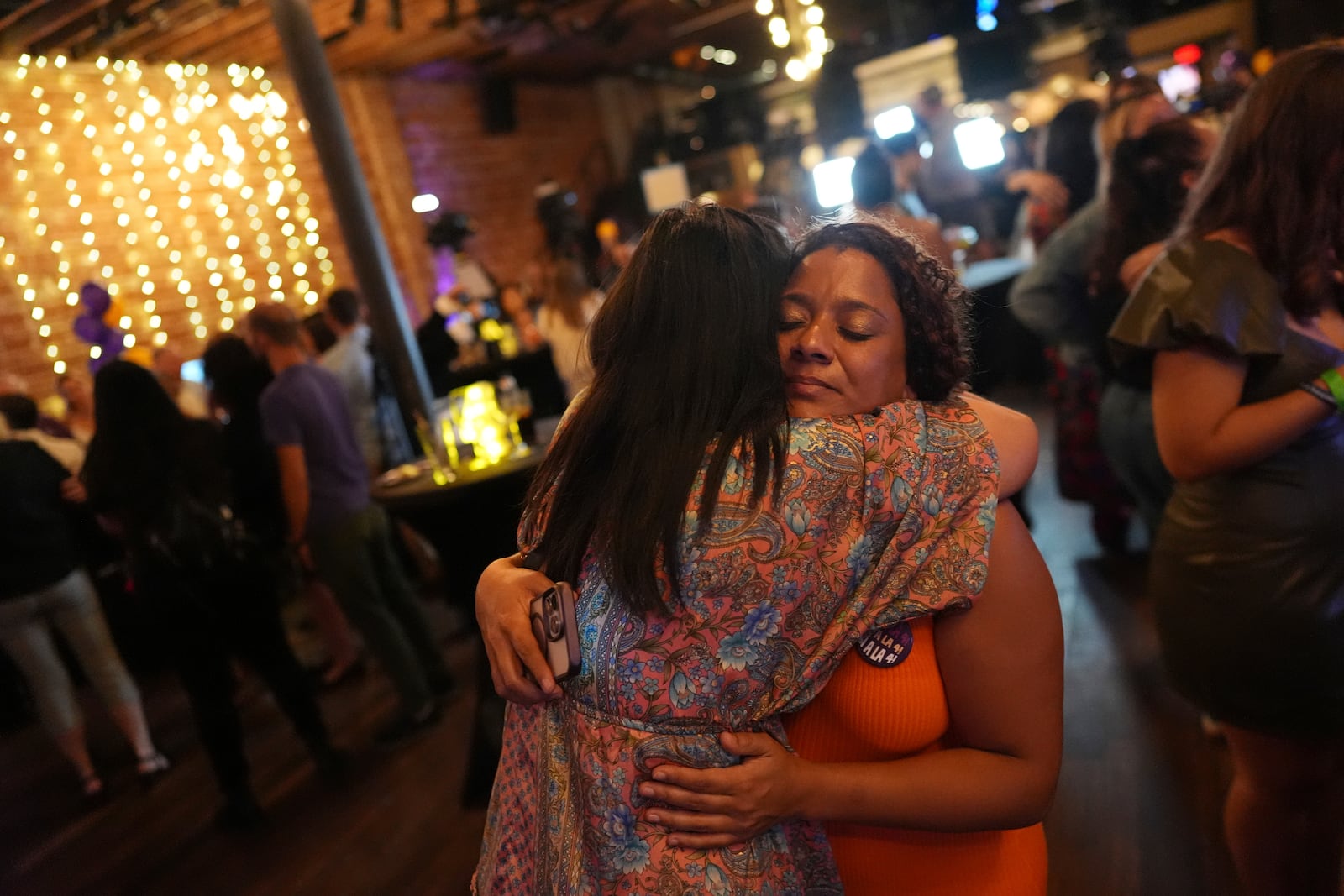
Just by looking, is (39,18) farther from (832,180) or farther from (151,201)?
(832,180)

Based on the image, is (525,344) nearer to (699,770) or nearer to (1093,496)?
(1093,496)

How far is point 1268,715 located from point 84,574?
3887 millimetres

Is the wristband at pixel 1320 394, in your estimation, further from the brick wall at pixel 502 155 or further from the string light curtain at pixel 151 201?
the brick wall at pixel 502 155

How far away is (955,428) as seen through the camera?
900 mm

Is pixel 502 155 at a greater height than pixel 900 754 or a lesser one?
greater

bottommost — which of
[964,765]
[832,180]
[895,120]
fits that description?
[964,765]

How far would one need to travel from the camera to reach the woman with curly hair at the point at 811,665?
2.80 feet

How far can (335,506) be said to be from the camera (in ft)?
11.0

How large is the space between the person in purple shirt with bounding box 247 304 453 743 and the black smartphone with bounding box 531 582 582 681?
102 inches

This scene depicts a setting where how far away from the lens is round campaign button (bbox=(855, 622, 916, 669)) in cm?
92

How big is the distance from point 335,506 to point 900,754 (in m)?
2.83

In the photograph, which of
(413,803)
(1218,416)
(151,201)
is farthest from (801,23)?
(1218,416)

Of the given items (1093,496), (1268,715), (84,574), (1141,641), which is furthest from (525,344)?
(1268,715)

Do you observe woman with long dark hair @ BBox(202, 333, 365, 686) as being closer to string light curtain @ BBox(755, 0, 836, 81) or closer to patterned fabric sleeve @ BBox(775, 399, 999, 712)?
patterned fabric sleeve @ BBox(775, 399, 999, 712)
